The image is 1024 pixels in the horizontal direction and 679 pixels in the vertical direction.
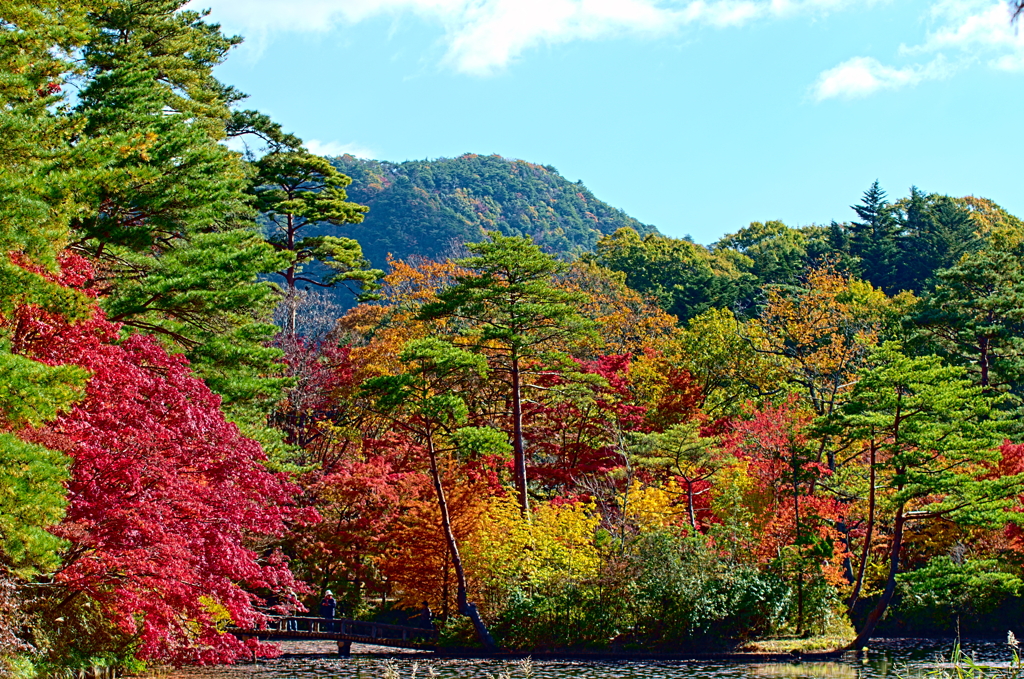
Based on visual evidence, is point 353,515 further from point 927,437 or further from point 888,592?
point 927,437

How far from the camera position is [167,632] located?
13.3m

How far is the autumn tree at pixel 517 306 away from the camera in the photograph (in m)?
24.0

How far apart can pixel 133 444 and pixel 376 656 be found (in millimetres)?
11483

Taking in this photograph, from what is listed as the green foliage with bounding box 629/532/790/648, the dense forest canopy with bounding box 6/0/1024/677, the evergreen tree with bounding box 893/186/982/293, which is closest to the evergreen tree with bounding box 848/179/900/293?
the evergreen tree with bounding box 893/186/982/293

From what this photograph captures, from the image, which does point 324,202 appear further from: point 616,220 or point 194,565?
point 616,220

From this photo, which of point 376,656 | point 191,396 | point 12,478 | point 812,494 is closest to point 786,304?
point 812,494

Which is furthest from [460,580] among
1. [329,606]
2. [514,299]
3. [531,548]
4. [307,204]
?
[307,204]

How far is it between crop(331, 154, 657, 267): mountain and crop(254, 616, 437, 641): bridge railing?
62.5 metres

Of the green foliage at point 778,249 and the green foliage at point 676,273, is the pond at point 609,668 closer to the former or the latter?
the green foliage at point 778,249

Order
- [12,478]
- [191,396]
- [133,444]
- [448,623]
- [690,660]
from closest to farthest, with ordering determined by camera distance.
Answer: [12,478]
[133,444]
[191,396]
[690,660]
[448,623]

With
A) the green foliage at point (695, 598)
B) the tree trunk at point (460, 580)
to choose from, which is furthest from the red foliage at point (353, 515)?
the green foliage at point (695, 598)

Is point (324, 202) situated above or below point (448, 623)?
above

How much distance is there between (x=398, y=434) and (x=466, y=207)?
75.7 meters

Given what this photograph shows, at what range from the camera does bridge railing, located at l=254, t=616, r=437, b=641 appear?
871 inches
